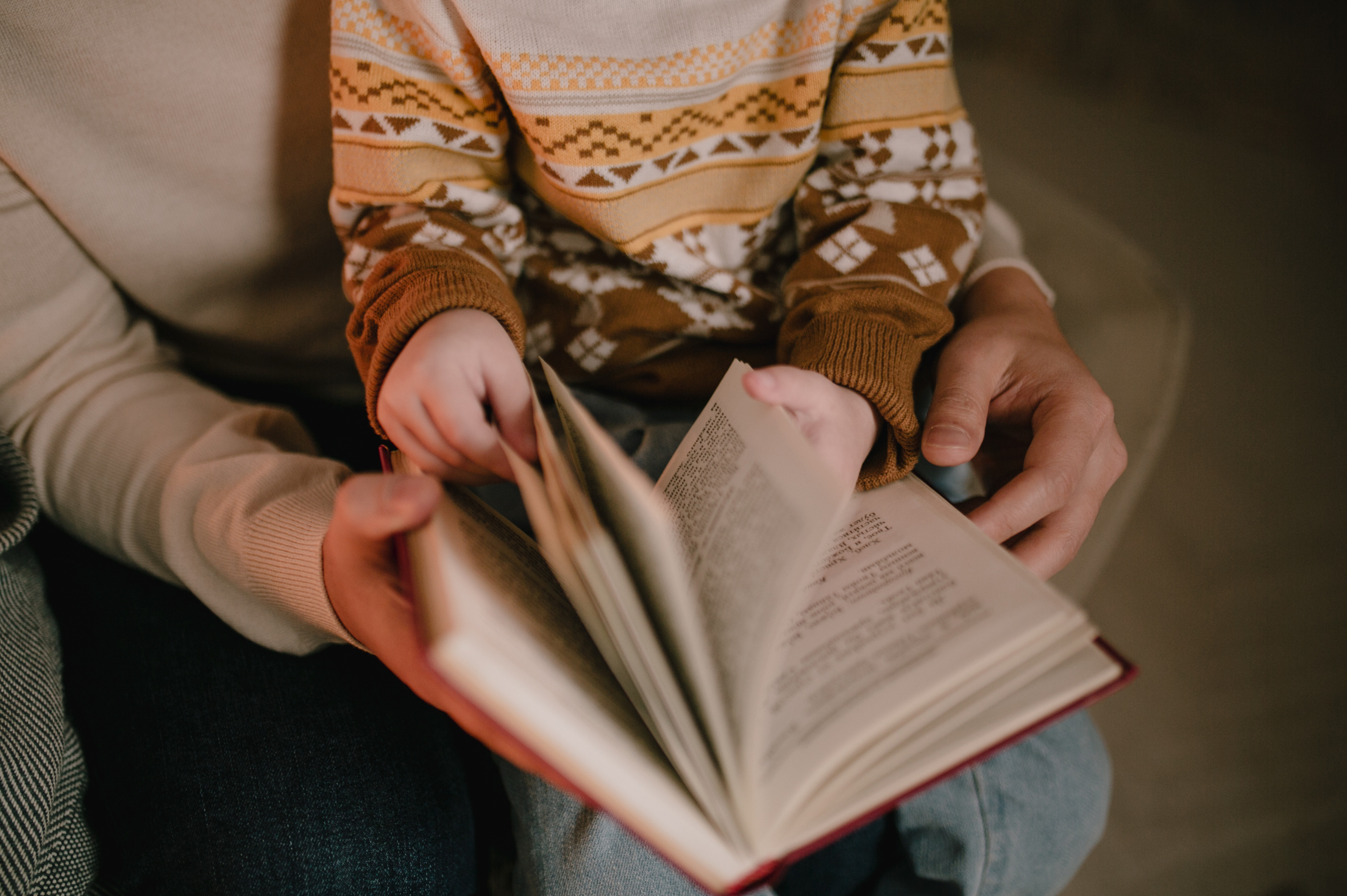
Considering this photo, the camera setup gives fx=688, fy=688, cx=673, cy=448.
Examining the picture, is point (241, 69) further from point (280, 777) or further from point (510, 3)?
point (280, 777)

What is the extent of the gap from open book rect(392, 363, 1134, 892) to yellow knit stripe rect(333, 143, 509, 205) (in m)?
0.30

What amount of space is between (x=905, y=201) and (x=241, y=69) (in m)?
0.57

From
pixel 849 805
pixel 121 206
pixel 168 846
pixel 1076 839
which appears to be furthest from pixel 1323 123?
pixel 168 846

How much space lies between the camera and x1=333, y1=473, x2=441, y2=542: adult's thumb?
343mm

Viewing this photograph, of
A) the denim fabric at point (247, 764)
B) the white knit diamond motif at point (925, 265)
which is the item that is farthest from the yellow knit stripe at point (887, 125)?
the denim fabric at point (247, 764)

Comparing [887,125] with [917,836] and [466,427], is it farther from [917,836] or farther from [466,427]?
[917,836]

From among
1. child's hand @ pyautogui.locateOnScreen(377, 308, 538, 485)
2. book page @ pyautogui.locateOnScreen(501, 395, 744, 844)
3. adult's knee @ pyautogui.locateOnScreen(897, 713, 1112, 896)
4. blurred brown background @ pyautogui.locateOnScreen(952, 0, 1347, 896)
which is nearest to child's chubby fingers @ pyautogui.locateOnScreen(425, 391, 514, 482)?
child's hand @ pyautogui.locateOnScreen(377, 308, 538, 485)

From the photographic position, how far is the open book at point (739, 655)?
281 mm

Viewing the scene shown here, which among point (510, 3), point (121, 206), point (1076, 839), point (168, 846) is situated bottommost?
point (1076, 839)

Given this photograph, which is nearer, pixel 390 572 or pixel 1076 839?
pixel 390 572

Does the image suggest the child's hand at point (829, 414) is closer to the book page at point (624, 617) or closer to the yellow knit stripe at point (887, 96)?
the book page at point (624, 617)

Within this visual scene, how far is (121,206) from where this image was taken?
0.59 meters

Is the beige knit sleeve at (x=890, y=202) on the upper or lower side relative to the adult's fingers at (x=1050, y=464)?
upper

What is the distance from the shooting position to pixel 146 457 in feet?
1.91
